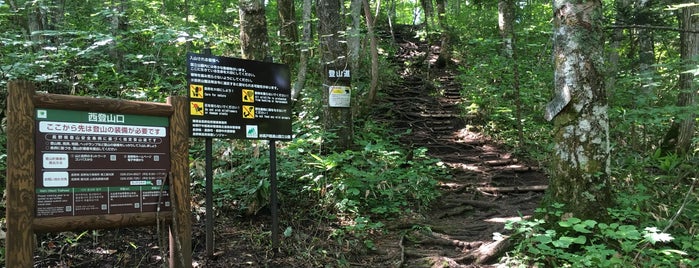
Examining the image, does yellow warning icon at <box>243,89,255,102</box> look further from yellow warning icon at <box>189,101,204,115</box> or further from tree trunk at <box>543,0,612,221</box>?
tree trunk at <box>543,0,612,221</box>

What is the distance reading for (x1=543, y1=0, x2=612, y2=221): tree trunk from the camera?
181 inches

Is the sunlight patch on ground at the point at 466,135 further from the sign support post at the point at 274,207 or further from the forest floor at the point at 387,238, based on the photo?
the sign support post at the point at 274,207

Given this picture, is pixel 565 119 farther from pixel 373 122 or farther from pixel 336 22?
pixel 373 122

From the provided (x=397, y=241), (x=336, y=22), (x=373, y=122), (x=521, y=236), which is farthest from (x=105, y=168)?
(x=373, y=122)

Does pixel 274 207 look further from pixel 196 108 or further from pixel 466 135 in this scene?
pixel 466 135

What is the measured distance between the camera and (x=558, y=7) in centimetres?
475

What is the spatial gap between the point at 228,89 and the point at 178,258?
6.13ft

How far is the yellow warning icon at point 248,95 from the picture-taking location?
16.1 feet

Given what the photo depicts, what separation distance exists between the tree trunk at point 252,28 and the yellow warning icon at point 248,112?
8.68ft

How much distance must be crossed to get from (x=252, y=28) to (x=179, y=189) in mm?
4207

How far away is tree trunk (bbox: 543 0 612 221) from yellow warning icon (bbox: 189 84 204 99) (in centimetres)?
385

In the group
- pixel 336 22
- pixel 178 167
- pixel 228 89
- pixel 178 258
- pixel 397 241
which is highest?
pixel 336 22

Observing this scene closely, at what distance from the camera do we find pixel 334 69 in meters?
7.12

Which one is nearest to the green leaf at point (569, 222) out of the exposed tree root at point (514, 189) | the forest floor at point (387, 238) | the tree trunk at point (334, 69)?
the forest floor at point (387, 238)
